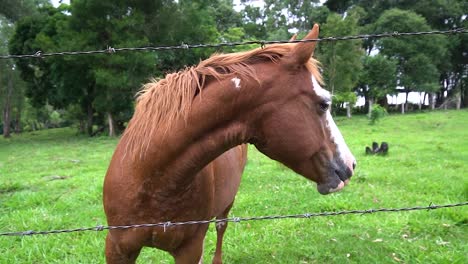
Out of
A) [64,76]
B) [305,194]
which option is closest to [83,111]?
[64,76]

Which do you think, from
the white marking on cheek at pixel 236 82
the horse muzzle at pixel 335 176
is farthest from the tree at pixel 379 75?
the white marking on cheek at pixel 236 82

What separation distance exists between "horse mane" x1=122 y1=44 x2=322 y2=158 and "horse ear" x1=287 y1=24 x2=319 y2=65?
6cm

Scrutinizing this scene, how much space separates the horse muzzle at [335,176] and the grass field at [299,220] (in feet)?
7.46

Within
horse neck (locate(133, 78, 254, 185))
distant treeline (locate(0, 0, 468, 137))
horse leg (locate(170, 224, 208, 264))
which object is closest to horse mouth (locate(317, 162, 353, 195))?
horse neck (locate(133, 78, 254, 185))

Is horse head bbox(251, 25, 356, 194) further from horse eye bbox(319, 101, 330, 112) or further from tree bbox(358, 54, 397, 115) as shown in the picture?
tree bbox(358, 54, 397, 115)

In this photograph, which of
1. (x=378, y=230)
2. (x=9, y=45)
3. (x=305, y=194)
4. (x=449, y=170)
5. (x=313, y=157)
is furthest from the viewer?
(x=9, y=45)

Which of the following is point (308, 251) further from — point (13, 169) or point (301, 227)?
point (13, 169)

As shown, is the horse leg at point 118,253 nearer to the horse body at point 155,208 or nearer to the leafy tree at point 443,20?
the horse body at point 155,208

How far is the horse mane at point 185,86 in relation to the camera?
6.46ft

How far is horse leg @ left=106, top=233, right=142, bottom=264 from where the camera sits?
2355 millimetres

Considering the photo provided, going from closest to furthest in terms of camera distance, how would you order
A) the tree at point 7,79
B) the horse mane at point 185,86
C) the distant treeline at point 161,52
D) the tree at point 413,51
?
the horse mane at point 185,86
the distant treeline at point 161,52
the tree at point 7,79
the tree at point 413,51

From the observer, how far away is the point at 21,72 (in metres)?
25.1

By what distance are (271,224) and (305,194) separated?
155cm

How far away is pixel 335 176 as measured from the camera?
199cm
